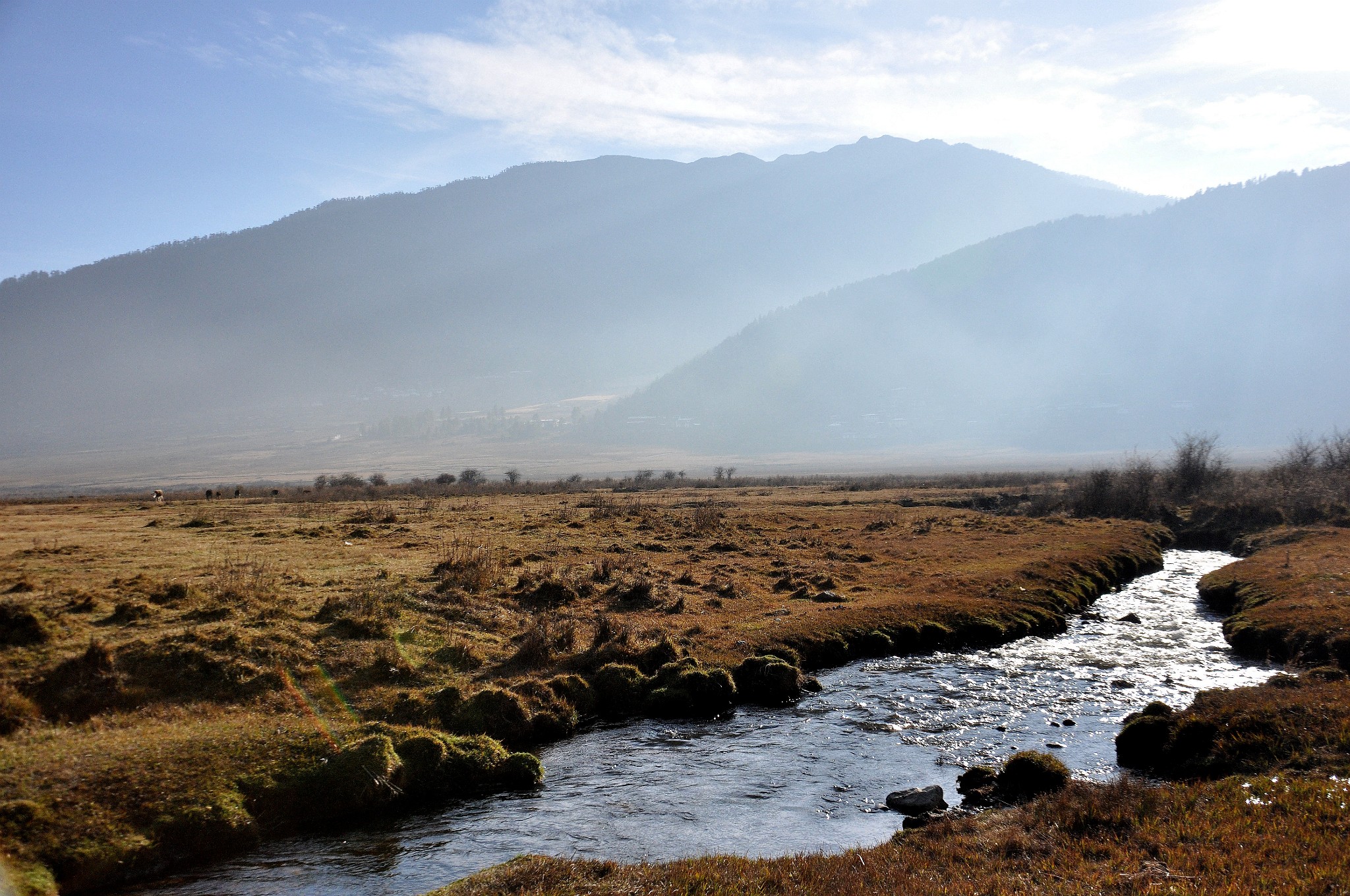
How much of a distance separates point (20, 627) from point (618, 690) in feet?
56.9

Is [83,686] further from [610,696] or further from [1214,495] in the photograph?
[1214,495]

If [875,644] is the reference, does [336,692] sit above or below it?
above

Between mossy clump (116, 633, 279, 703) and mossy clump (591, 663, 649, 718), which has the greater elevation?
mossy clump (116, 633, 279, 703)

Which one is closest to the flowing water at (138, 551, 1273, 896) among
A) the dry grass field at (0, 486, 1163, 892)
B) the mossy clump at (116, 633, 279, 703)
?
the dry grass field at (0, 486, 1163, 892)

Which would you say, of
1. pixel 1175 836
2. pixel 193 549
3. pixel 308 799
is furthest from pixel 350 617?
pixel 1175 836

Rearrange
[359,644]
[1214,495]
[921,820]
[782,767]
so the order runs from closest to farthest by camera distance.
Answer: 1. [921,820]
2. [782,767]
3. [359,644]
4. [1214,495]

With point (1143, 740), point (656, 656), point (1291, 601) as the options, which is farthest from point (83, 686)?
point (1291, 601)

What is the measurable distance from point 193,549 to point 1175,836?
38.7 meters

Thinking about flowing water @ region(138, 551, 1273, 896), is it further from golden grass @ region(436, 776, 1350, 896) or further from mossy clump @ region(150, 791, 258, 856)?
golden grass @ region(436, 776, 1350, 896)

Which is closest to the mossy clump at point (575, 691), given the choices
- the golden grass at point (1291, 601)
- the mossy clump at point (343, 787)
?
the mossy clump at point (343, 787)

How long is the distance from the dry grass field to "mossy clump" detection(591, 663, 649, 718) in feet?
0.25

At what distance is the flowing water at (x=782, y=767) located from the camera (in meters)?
14.7

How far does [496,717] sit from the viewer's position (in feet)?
68.6

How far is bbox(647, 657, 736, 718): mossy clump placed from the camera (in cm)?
2350
